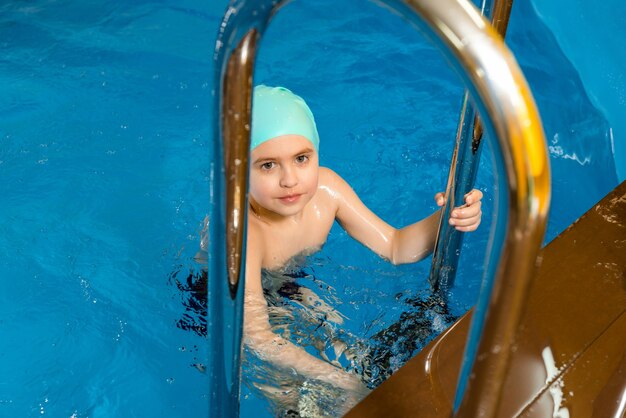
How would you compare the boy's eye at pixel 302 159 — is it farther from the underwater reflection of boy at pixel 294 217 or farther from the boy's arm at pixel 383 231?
the boy's arm at pixel 383 231

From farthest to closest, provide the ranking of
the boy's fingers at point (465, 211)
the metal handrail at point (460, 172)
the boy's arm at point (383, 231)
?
1. the boy's arm at point (383, 231)
2. the boy's fingers at point (465, 211)
3. the metal handrail at point (460, 172)

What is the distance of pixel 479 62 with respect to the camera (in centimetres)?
53

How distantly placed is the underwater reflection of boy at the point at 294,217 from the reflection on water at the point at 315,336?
26 millimetres

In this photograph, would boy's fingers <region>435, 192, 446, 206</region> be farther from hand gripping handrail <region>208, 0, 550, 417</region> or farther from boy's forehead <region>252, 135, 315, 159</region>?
hand gripping handrail <region>208, 0, 550, 417</region>

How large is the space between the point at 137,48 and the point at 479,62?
3.18 metres

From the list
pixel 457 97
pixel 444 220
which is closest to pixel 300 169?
pixel 444 220

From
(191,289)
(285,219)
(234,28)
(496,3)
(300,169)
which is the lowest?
(191,289)

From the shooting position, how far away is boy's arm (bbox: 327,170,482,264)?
81.9 inches

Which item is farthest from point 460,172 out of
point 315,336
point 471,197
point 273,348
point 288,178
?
point 315,336

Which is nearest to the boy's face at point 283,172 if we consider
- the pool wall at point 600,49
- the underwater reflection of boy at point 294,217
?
the underwater reflection of boy at point 294,217

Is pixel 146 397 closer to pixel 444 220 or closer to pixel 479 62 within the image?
pixel 444 220

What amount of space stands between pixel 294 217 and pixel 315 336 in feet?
1.07

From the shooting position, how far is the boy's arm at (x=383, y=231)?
2080 millimetres

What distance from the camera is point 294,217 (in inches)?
85.2
